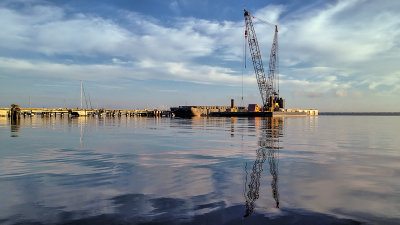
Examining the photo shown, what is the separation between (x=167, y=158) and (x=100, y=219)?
8786 mm

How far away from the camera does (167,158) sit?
588 inches

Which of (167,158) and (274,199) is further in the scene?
(167,158)

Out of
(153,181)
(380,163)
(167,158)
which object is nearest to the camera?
(153,181)

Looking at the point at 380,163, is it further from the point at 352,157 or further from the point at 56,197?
the point at 56,197

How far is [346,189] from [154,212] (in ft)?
20.3

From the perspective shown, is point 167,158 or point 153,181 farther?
point 167,158

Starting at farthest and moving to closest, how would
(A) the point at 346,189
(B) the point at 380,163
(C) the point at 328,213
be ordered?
(B) the point at 380,163 < (A) the point at 346,189 < (C) the point at 328,213

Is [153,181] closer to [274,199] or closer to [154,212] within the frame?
[154,212]

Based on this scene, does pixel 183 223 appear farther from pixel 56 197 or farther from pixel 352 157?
pixel 352 157

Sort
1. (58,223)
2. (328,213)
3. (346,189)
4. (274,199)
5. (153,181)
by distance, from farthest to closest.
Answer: (153,181), (346,189), (274,199), (328,213), (58,223)

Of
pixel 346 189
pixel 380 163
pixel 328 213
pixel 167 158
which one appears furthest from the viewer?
pixel 167 158

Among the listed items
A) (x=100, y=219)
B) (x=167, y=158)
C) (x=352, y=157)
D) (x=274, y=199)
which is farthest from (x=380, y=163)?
(x=100, y=219)

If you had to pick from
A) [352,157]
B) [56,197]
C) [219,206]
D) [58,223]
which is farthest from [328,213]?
[352,157]

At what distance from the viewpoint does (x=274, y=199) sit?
761 centimetres
